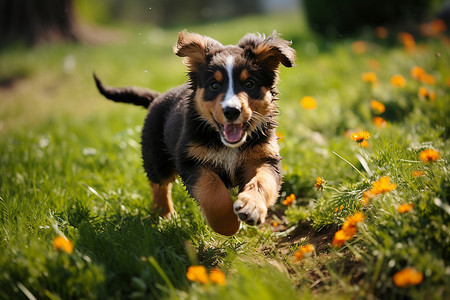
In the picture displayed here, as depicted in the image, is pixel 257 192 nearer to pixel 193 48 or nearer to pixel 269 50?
pixel 269 50

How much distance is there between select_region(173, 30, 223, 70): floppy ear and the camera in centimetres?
298

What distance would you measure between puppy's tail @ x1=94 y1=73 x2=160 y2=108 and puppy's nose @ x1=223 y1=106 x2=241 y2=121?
142 cm

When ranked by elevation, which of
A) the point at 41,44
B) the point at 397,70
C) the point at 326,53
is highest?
the point at 397,70

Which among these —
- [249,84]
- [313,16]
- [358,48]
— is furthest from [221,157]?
[313,16]

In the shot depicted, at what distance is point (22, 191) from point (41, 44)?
973 cm

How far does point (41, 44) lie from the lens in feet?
39.2

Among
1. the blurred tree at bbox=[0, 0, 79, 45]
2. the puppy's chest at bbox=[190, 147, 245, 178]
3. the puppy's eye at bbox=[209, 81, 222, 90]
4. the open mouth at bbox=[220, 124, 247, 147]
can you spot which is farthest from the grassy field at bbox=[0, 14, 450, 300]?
the blurred tree at bbox=[0, 0, 79, 45]

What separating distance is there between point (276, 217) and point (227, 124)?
1.00 meters

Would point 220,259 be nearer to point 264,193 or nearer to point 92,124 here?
point 264,193

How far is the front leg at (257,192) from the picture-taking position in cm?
239

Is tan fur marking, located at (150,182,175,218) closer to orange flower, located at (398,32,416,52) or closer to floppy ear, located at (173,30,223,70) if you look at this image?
floppy ear, located at (173,30,223,70)

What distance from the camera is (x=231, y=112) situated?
8.61 ft

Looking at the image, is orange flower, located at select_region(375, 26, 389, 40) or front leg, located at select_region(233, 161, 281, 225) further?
orange flower, located at select_region(375, 26, 389, 40)

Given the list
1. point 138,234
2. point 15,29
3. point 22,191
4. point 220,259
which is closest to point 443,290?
point 220,259
